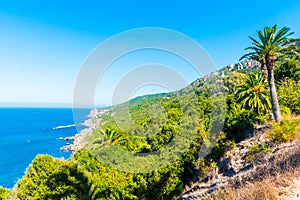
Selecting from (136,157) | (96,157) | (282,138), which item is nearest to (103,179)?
(136,157)

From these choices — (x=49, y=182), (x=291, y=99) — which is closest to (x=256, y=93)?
(x=291, y=99)

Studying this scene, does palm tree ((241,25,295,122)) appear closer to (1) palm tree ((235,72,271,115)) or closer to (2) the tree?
(1) palm tree ((235,72,271,115))

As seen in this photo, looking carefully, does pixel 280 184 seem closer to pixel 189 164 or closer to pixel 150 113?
pixel 189 164

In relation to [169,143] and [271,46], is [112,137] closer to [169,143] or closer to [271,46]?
[169,143]

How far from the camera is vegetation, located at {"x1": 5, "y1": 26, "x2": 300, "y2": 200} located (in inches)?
644

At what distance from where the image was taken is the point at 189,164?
25141 millimetres

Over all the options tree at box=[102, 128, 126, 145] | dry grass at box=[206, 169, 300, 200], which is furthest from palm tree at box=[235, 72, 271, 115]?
dry grass at box=[206, 169, 300, 200]

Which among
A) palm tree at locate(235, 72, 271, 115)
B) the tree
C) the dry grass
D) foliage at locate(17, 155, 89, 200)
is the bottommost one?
the dry grass

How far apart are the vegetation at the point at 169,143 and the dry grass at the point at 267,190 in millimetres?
8404

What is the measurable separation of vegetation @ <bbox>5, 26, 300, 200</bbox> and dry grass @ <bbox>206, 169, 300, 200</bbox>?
27.6ft

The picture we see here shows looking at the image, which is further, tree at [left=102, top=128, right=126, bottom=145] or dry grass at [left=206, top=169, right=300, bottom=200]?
tree at [left=102, top=128, right=126, bottom=145]

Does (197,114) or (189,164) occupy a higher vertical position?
(197,114)

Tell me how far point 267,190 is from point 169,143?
25.5 meters

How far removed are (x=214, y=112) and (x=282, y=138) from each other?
70.2 feet
